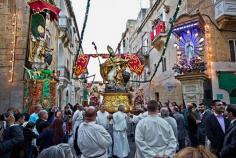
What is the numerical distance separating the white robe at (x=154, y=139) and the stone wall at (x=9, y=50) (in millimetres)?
9497

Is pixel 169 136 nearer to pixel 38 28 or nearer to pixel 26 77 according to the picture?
pixel 26 77

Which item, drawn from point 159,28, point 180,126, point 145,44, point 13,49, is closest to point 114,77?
point 13,49

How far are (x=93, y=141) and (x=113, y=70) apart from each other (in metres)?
8.91

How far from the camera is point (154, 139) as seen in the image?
4.69m

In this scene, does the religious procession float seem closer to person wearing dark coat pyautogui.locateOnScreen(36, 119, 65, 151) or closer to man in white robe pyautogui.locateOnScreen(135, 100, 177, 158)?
person wearing dark coat pyautogui.locateOnScreen(36, 119, 65, 151)

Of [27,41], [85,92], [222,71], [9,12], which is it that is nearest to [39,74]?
[27,41]

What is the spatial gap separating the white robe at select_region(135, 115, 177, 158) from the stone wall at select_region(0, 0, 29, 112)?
950cm

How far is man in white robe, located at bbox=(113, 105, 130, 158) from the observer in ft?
30.2

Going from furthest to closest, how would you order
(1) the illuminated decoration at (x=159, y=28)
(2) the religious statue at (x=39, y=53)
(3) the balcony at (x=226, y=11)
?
(1) the illuminated decoration at (x=159, y=28) < (3) the balcony at (x=226, y=11) < (2) the religious statue at (x=39, y=53)

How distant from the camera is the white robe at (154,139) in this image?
4672 mm

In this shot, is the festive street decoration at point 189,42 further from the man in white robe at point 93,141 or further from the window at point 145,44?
the man in white robe at point 93,141

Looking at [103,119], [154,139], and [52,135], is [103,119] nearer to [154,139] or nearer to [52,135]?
[52,135]

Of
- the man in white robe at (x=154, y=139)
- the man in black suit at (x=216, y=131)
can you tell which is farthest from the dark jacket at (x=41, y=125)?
the man in black suit at (x=216, y=131)

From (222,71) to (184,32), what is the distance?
10.8 ft
